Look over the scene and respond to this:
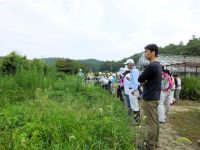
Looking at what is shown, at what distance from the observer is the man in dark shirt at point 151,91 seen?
6.70 meters

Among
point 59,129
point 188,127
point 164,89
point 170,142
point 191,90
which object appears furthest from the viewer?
point 191,90

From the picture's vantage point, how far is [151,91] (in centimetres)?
682

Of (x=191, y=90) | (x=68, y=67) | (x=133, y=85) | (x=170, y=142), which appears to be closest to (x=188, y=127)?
(x=133, y=85)

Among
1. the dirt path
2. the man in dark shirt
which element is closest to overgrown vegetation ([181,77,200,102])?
the dirt path

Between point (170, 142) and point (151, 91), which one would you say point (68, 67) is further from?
point (151, 91)

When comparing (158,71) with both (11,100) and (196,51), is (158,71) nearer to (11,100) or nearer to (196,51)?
(11,100)

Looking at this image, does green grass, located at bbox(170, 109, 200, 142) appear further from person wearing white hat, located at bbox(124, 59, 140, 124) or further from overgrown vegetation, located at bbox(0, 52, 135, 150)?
overgrown vegetation, located at bbox(0, 52, 135, 150)

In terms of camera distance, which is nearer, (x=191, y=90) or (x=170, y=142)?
(x=170, y=142)

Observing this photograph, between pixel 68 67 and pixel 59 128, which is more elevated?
pixel 68 67

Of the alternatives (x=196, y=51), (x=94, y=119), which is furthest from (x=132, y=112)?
(x=196, y=51)

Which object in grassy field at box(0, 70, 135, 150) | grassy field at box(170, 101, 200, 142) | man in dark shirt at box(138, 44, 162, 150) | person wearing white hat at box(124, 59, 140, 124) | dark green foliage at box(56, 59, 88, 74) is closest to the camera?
grassy field at box(0, 70, 135, 150)

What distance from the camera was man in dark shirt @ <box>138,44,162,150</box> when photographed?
670cm

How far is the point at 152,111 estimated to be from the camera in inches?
266

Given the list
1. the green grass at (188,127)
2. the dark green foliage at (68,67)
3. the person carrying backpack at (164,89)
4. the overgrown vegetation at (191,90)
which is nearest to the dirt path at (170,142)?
the green grass at (188,127)
